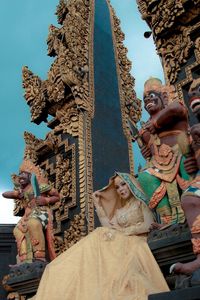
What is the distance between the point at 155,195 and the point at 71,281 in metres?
1.28

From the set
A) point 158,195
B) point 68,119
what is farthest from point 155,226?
point 68,119

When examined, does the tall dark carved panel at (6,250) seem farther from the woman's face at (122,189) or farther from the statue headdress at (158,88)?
the statue headdress at (158,88)

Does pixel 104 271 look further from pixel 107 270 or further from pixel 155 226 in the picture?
pixel 155 226

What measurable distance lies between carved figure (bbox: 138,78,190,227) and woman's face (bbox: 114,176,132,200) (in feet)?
0.57

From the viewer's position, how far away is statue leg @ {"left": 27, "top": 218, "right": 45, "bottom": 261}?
6.47m

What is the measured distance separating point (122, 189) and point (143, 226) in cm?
51

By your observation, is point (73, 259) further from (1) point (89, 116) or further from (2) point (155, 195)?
(1) point (89, 116)

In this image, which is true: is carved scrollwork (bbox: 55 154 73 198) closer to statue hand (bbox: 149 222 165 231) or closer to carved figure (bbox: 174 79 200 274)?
statue hand (bbox: 149 222 165 231)

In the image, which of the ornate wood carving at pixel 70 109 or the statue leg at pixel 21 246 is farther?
the ornate wood carving at pixel 70 109

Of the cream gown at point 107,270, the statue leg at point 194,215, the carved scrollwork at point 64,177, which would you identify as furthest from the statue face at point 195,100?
the carved scrollwork at point 64,177

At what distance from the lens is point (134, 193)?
475cm

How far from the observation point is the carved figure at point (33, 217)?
257 inches

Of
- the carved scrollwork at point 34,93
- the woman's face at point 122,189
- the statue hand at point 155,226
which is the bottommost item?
the statue hand at point 155,226

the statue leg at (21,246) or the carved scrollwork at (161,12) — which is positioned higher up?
the carved scrollwork at (161,12)
